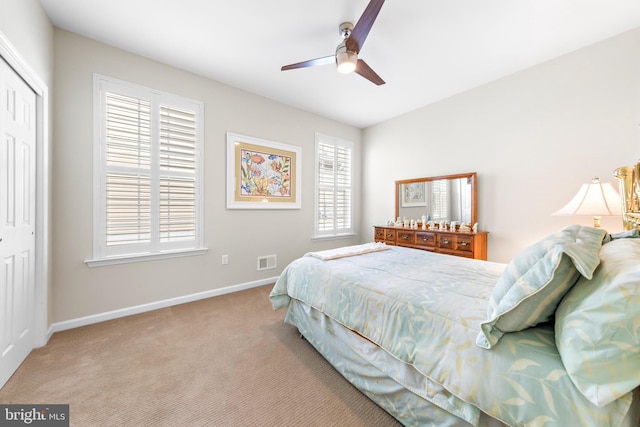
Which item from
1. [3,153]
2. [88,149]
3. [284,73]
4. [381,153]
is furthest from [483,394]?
[381,153]

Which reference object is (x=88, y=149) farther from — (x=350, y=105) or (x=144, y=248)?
(x=350, y=105)

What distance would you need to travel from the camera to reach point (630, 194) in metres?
1.90

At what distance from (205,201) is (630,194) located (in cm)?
407

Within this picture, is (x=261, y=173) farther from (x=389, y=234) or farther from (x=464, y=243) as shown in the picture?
(x=464, y=243)

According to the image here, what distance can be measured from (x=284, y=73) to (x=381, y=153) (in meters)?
2.34

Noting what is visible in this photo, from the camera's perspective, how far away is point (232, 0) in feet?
6.47

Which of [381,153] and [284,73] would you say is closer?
[284,73]

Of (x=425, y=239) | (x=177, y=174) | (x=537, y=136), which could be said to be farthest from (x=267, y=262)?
(x=537, y=136)

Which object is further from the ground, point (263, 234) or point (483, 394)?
point (263, 234)

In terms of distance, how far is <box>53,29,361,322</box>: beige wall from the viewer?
2.33 meters

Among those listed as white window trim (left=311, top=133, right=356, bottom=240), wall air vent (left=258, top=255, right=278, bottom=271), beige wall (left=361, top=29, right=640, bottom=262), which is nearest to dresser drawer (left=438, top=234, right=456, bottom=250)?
beige wall (left=361, top=29, right=640, bottom=262)

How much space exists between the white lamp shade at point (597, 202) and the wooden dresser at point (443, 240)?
98 cm

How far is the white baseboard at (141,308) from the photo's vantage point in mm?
2326

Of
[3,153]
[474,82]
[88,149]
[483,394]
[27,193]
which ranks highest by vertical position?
[474,82]
